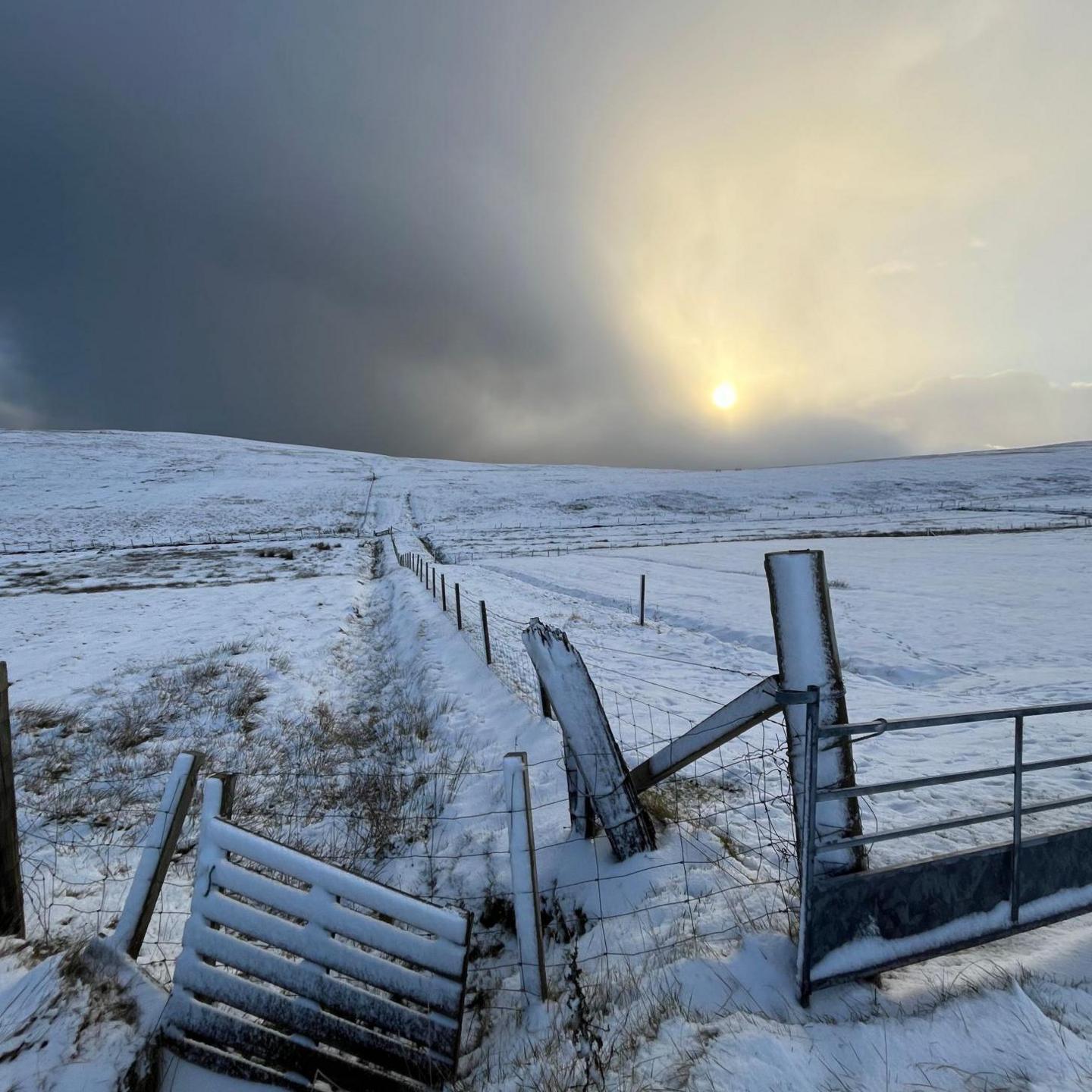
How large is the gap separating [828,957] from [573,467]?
305 feet

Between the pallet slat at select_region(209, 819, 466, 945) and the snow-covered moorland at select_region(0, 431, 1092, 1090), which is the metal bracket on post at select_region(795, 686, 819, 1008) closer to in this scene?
the snow-covered moorland at select_region(0, 431, 1092, 1090)

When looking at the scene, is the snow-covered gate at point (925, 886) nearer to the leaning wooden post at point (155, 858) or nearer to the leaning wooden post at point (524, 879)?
the leaning wooden post at point (524, 879)

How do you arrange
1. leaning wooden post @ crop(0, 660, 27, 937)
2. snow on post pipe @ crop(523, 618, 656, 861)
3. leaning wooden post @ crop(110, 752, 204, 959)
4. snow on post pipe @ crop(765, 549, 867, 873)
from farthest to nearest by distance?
1. snow on post pipe @ crop(523, 618, 656, 861)
2. leaning wooden post @ crop(0, 660, 27, 937)
3. leaning wooden post @ crop(110, 752, 204, 959)
4. snow on post pipe @ crop(765, 549, 867, 873)

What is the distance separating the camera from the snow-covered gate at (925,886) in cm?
275

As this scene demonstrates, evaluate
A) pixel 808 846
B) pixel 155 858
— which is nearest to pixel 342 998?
pixel 155 858

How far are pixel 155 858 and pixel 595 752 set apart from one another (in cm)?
273

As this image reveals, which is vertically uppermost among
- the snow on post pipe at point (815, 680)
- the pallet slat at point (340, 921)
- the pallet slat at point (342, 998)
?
the snow on post pipe at point (815, 680)

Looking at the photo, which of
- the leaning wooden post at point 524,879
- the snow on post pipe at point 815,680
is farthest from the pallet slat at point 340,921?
the snow on post pipe at point 815,680

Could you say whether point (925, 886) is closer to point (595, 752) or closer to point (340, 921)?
point (595, 752)

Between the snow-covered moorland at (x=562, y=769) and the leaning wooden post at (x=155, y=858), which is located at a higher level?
the leaning wooden post at (x=155, y=858)

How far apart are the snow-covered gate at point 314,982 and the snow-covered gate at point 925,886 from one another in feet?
6.07

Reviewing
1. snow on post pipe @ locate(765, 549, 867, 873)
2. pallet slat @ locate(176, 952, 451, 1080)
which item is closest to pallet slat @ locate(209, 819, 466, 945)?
pallet slat @ locate(176, 952, 451, 1080)

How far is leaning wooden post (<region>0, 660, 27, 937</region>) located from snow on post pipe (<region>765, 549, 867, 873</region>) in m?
4.62

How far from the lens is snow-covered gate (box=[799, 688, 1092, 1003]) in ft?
9.03
